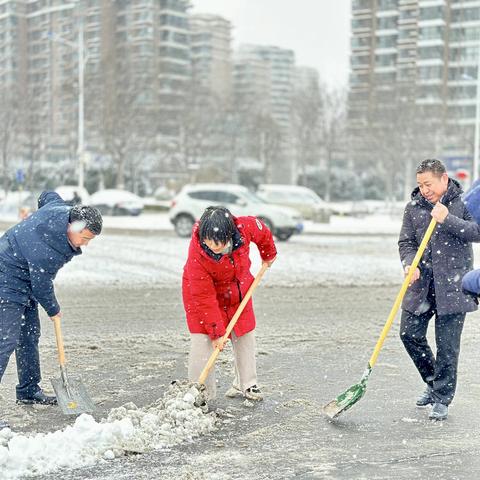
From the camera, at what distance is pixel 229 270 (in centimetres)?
572

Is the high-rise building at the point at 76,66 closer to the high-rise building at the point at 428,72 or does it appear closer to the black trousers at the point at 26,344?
the high-rise building at the point at 428,72

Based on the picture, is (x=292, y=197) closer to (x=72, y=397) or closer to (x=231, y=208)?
(x=231, y=208)

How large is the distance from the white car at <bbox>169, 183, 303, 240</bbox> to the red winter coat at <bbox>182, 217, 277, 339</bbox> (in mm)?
15708

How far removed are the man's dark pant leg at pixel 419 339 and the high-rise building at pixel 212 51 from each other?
62.2m

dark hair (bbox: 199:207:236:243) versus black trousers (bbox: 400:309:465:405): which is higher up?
dark hair (bbox: 199:207:236:243)

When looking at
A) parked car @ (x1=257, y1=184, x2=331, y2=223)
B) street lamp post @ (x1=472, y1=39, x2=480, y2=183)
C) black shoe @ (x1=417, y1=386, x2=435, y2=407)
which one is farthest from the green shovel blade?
street lamp post @ (x1=472, y1=39, x2=480, y2=183)

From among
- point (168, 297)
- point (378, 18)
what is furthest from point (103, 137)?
point (168, 297)

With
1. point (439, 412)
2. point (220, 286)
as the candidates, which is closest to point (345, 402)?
point (439, 412)

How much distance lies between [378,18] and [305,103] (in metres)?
7.28

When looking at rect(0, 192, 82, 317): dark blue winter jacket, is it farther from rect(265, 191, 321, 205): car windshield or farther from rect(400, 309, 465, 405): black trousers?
rect(265, 191, 321, 205): car windshield

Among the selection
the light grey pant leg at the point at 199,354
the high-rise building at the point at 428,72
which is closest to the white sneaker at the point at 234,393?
the light grey pant leg at the point at 199,354

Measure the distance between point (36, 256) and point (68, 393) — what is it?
106 centimetres

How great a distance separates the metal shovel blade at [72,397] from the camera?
550 centimetres

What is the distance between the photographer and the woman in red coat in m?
5.46
